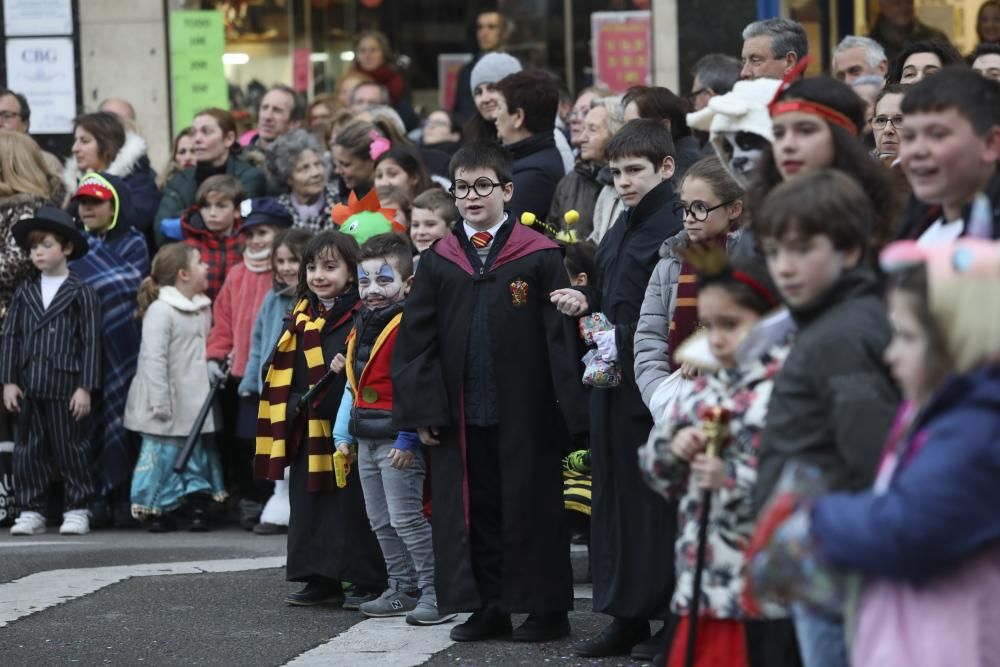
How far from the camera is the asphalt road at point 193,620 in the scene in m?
6.93

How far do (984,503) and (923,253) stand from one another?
1.86ft

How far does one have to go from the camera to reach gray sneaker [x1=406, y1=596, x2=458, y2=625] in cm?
749

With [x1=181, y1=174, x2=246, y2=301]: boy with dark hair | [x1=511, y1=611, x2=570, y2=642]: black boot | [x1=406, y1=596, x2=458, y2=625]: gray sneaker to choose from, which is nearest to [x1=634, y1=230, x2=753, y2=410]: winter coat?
[x1=511, y1=611, x2=570, y2=642]: black boot

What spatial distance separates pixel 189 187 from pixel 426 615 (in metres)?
5.01

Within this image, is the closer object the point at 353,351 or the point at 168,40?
the point at 353,351

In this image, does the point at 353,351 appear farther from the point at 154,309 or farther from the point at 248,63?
the point at 248,63

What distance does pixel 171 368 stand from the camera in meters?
10.7

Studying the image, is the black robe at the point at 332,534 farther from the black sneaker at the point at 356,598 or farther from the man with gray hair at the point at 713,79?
the man with gray hair at the point at 713,79

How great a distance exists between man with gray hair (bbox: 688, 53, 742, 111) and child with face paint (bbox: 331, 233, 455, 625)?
2689 millimetres

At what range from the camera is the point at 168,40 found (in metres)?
15.3

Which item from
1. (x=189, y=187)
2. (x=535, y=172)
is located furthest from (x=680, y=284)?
(x=189, y=187)

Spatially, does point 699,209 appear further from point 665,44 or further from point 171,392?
point 665,44

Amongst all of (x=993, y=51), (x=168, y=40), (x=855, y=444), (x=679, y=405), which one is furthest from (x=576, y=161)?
(x=168, y=40)

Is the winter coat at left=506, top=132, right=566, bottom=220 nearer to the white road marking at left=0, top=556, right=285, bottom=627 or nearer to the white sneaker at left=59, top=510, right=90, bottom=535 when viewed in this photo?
the white road marking at left=0, top=556, right=285, bottom=627
